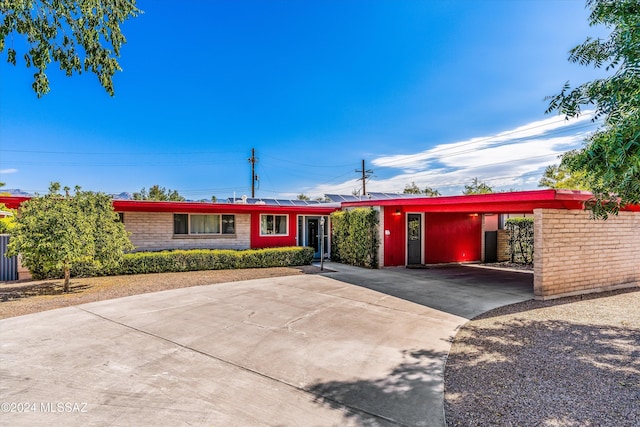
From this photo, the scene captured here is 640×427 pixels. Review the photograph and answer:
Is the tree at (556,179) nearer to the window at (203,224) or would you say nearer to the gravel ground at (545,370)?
the gravel ground at (545,370)

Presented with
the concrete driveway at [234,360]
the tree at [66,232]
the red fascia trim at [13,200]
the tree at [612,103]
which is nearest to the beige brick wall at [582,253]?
the concrete driveway at [234,360]

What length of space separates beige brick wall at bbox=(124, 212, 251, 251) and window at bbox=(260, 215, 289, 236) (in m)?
1.50

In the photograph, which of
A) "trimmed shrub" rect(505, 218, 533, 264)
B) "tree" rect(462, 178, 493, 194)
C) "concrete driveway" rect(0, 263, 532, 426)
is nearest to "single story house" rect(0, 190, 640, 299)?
"trimmed shrub" rect(505, 218, 533, 264)

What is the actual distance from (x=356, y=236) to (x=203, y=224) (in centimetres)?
624

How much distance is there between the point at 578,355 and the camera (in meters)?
4.34

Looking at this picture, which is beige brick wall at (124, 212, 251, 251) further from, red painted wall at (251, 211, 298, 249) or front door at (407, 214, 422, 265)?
front door at (407, 214, 422, 265)

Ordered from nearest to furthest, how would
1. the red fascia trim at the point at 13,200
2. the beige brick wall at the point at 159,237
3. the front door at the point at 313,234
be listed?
the red fascia trim at the point at 13,200, the beige brick wall at the point at 159,237, the front door at the point at 313,234

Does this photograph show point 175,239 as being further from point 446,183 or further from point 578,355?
point 446,183

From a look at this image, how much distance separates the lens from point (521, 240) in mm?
14836

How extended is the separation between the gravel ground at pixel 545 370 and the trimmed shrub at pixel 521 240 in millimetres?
8636

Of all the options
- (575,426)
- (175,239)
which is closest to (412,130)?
(175,239)

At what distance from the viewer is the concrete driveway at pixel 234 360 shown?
9.93 ft

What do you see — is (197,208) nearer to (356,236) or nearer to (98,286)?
(98,286)

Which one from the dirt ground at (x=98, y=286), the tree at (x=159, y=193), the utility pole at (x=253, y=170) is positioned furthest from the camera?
the tree at (x=159, y=193)
